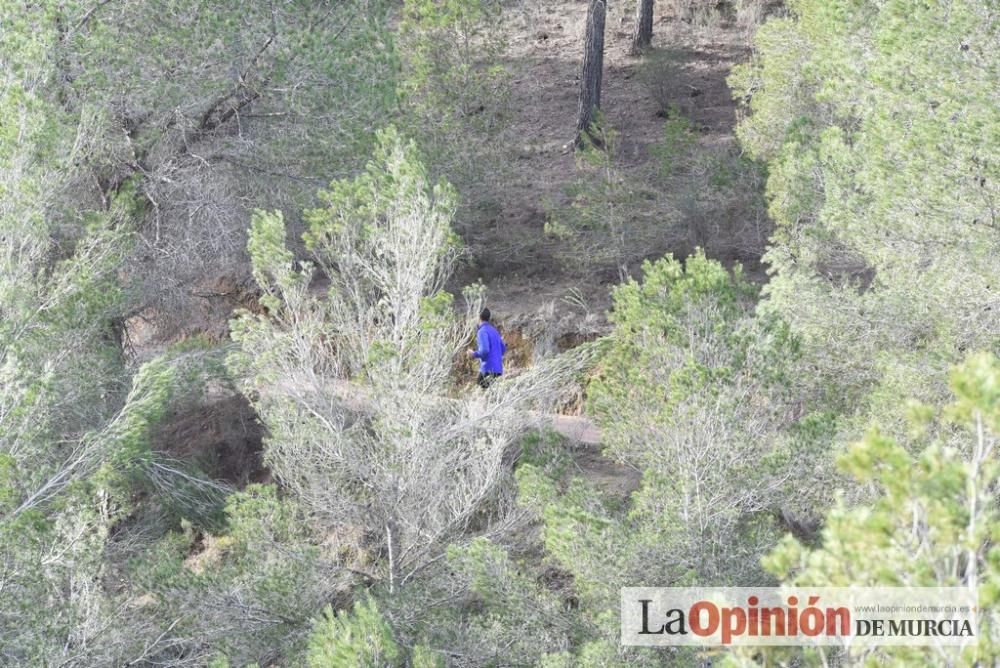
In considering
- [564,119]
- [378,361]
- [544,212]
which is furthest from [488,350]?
[564,119]

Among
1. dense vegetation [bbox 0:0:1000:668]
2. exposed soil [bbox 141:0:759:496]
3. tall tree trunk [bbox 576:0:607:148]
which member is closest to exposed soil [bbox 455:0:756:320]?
exposed soil [bbox 141:0:759:496]

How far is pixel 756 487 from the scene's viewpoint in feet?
25.4

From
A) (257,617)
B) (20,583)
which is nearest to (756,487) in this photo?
(257,617)

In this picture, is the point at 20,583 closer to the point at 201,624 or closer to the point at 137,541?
the point at 201,624

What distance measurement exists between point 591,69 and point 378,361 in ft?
40.2

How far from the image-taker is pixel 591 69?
769 inches

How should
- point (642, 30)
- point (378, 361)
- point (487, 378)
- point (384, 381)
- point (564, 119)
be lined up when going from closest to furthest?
1. point (378, 361)
2. point (384, 381)
3. point (487, 378)
4. point (564, 119)
5. point (642, 30)

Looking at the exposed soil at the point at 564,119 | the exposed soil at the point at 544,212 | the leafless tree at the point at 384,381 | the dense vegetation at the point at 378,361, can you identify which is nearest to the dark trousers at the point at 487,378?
the dense vegetation at the point at 378,361

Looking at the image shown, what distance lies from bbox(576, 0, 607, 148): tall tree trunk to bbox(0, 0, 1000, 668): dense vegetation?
271 inches

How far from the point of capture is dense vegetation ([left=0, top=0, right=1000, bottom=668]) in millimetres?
7742

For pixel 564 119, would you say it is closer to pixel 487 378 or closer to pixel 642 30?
pixel 642 30

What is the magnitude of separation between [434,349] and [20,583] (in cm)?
371

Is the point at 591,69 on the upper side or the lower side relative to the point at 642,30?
lower

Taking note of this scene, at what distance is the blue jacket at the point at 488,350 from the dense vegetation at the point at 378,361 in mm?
1188
